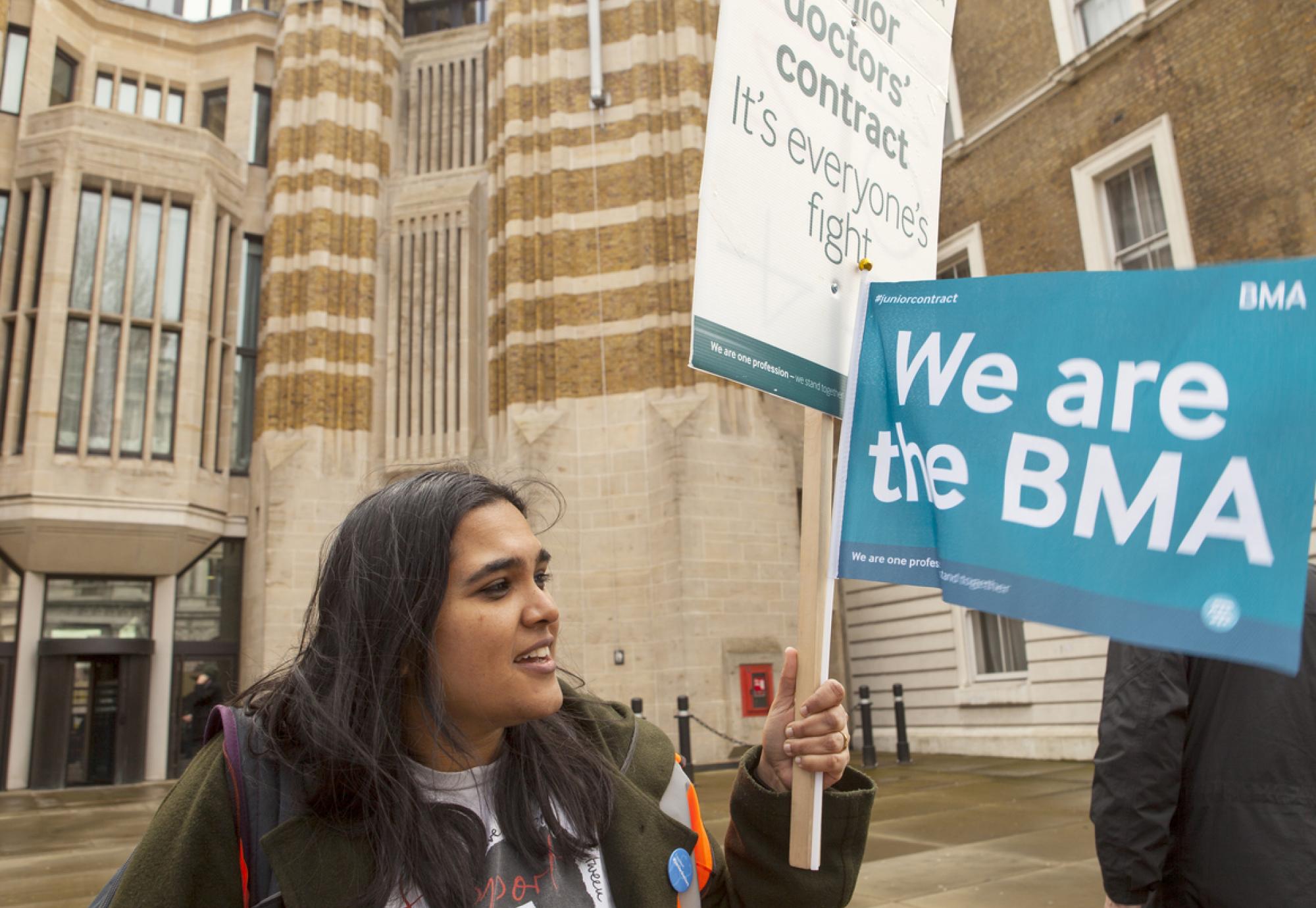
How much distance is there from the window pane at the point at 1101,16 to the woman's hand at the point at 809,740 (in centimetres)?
1398

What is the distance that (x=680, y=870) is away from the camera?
178 cm

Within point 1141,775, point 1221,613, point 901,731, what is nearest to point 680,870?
point 1221,613

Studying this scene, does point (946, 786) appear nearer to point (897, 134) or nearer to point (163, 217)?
point (897, 134)

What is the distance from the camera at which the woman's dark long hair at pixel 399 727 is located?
1.60m

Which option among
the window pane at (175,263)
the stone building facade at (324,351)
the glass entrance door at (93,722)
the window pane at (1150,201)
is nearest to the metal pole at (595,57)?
the stone building facade at (324,351)

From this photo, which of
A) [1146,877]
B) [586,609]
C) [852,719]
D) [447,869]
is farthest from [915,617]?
[447,869]

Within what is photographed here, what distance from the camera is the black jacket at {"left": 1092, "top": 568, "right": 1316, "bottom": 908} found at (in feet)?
7.97

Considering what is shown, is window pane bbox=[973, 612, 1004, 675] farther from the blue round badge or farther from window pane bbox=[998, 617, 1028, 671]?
the blue round badge

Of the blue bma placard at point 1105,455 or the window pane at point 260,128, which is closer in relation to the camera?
the blue bma placard at point 1105,455

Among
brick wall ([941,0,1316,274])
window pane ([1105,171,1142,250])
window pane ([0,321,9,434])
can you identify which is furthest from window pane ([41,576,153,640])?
window pane ([1105,171,1142,250])

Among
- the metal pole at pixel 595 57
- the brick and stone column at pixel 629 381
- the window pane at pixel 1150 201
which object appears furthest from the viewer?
the metal pole at pixel 595 57

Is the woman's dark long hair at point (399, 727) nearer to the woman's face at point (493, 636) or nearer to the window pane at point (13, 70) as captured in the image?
the woman's face at point (493, 636)

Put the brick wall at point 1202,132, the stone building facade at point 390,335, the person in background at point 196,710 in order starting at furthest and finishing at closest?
the person in background at point 196,710 < the stone building facade at point 390,335 < the brick wall at point 1202,132

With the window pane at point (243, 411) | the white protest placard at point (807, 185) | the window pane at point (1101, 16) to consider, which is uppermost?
the window pane at point (1101, 16)
